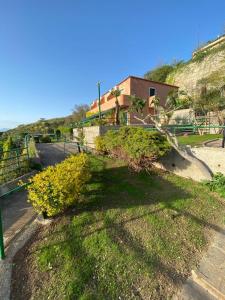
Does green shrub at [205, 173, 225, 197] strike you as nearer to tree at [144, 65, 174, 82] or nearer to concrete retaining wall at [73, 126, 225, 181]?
concrete retaining wall at [73, 126, 225, 181]

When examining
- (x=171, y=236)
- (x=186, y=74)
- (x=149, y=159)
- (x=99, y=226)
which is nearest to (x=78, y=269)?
(x=99, y=226)

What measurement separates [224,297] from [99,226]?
2.47 m

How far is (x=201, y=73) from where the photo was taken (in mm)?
24688

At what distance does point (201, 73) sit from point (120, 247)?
2719cm

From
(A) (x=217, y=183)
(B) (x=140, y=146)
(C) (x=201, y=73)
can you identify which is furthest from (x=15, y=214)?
(C) (x=201, y=73)

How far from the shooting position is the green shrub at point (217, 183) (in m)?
5.94

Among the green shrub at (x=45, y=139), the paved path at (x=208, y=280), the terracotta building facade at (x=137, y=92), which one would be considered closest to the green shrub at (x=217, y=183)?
the paved path at (x=208, y=280)

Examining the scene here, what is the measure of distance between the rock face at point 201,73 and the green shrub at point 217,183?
16.7 m

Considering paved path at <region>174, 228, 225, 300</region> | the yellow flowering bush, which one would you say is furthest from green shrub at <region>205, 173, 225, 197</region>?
the yellow flowering bush

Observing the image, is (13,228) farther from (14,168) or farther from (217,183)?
(217,183)

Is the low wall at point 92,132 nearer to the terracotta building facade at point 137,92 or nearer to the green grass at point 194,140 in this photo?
the green grass at point 194,140

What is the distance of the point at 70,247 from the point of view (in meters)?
3.53

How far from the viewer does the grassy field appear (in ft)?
9.40

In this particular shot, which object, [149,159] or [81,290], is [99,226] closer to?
[81,290]
